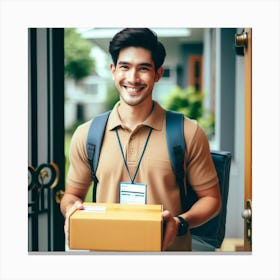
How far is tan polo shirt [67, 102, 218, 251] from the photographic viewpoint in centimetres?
229

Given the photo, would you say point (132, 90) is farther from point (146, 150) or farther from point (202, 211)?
point (202, 211)

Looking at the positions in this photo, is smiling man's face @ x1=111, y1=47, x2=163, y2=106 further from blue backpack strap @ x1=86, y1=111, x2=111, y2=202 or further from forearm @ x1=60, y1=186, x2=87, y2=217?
forearm @ x1=60, y1=186, x2=87, y2=217

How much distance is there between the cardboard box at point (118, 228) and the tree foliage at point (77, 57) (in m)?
0.74

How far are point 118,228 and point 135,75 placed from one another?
749 millimetres

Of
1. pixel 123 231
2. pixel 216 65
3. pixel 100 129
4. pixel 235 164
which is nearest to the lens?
pixel 123 231

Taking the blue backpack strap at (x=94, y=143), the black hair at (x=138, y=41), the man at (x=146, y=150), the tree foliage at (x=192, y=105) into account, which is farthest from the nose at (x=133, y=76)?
the tree foliage at (x=192, y=105)

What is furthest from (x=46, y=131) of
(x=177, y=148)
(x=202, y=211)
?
(x=202, y=211)

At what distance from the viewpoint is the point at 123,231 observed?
7.30 ft

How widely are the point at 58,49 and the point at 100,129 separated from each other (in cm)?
49

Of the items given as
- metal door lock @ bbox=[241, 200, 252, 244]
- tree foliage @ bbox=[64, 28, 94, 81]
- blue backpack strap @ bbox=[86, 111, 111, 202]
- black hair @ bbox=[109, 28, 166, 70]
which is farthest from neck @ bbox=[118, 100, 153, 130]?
metal door lock @ bbox=[241, 200, 252, 244]

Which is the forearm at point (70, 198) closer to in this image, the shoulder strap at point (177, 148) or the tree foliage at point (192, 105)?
the shoulder strap at point (177, 148)
